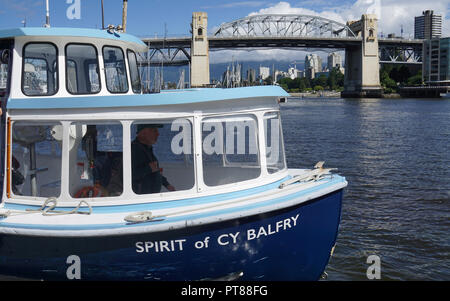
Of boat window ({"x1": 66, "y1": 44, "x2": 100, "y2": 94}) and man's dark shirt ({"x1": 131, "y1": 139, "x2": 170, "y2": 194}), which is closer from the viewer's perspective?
man's dark shirt ({"x1": 131, "y1": 139, "x2": 170, "y2": 194})

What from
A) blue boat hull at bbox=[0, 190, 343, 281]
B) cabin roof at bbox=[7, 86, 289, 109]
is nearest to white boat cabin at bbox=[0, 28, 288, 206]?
cabin roof at bbox=[7, 86, 289, 109]

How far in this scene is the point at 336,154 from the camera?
77.9 feet

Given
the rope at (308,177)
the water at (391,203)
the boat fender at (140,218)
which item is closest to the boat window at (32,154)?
the boat fender at (140,218)

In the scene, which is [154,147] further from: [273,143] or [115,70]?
[273,143]

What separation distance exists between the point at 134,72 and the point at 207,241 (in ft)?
10.5

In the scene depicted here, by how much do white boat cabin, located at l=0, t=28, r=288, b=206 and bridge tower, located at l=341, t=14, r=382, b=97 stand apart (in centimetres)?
11222

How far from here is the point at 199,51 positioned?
357 feet

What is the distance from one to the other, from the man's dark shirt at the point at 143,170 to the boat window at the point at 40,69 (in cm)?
142

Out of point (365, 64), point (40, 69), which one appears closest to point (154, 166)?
point (40, 69)

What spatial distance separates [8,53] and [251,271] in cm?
426

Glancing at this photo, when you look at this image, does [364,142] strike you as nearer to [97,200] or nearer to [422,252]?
[422,252]

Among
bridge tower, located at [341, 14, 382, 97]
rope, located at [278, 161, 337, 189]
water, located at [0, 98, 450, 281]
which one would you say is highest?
bridge tower, located at [341, 14, 382, 97]

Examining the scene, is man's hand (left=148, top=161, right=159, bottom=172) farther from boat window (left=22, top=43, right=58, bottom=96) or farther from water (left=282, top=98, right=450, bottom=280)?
water (left=282, top=98, right=450, bottom=280)

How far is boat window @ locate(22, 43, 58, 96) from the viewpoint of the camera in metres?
6.78
